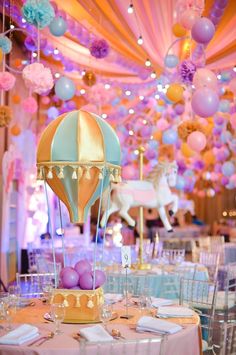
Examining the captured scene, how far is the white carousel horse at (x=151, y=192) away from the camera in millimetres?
6820

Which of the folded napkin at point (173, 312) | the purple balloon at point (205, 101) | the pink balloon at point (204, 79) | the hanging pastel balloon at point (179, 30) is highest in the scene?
the hanging pastel balloon at point (179, 30)

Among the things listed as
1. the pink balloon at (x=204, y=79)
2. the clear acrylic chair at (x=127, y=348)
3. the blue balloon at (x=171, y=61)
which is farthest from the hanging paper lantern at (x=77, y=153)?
the blue balloon at (x=171, y=61)

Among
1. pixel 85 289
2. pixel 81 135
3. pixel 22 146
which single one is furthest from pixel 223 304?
pixel 22 146

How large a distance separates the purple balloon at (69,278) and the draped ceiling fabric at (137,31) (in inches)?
140

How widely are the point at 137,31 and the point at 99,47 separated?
Result: 94cm

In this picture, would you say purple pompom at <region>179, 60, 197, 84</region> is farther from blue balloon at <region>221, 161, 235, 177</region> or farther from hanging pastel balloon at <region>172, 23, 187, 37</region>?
blue balloon at <region>221, 161, 235, 177</region>

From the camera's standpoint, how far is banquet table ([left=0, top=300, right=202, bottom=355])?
9.86 feet

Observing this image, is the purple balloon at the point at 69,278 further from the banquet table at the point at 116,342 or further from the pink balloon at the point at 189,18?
the pink balloon at the point at 189,18

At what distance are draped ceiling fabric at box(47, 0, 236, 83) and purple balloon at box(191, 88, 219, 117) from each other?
117 centimetres

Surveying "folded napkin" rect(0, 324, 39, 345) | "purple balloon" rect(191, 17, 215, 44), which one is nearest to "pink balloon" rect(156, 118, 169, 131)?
"purple balloon" rect(191, 17, 215, 44)

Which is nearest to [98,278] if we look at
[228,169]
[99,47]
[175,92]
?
[175,92]

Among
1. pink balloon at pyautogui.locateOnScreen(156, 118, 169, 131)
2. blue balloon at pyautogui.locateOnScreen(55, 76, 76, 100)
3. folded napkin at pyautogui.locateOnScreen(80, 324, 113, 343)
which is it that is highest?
pink balloon at pyautogui.locateOnScreen(156, 118, 169, 131)

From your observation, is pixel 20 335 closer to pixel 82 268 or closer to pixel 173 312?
pixel 82 268

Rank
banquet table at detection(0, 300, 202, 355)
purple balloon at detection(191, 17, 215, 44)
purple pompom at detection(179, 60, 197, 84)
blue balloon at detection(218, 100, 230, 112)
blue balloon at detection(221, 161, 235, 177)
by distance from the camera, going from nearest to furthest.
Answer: banquet table at detection(0, 300, 202, 355), purple balloon at detection(191, 17, 215, 44), purple pompom at detection(179, 60, 197, 84), blue balloon at detection(218, 100, 230, 112), blue balloon at detection(221, 161, 235, 177)
